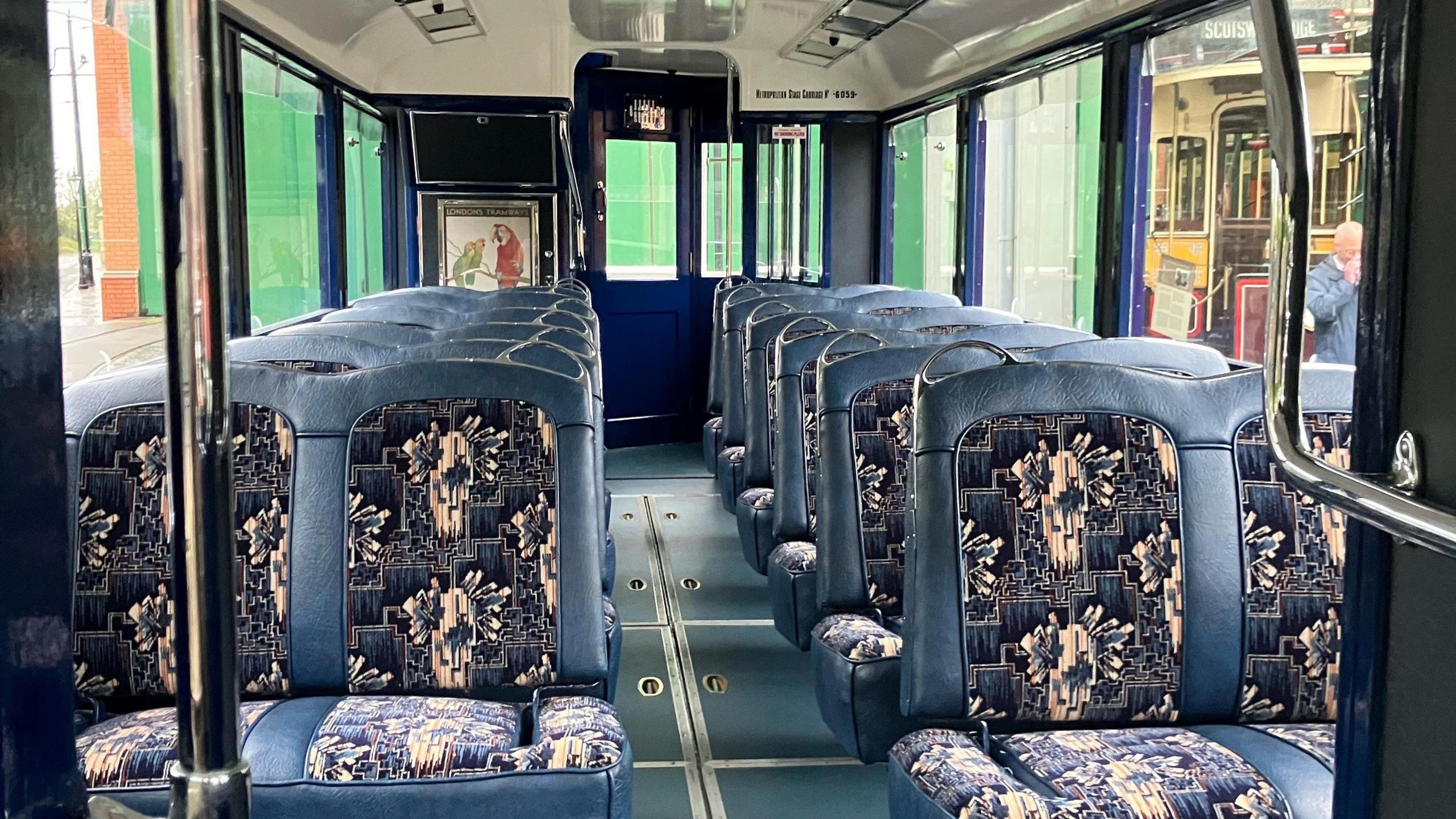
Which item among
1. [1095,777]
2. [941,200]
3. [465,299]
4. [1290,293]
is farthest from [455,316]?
[1290,293]

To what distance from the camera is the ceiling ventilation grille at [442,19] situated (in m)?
6.32

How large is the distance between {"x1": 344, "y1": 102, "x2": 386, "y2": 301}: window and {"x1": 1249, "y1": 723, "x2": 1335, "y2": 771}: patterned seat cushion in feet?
17.2

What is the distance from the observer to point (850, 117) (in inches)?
324

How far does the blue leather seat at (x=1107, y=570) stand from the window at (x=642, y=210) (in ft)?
23.0

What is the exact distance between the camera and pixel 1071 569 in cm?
205

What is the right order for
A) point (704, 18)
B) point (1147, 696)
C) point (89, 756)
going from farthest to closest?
point (704, 18), point (1147, 696), point (89, 756)

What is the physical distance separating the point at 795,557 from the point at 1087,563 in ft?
4.26

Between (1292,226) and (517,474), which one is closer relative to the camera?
(1292,226)

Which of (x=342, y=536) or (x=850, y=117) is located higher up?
(x=850, y=117)

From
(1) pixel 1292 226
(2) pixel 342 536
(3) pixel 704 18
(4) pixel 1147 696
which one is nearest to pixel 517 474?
(2) pixel 342 536

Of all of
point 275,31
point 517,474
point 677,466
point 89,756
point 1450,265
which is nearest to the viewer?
point 1450,265

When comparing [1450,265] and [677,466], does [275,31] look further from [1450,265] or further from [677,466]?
[1450,265]

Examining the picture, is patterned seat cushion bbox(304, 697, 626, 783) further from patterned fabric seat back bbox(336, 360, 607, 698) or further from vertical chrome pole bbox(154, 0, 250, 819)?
vertical chrome pole bbox(154, 0, 250, 819)

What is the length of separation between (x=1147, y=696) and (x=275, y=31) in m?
4.36
